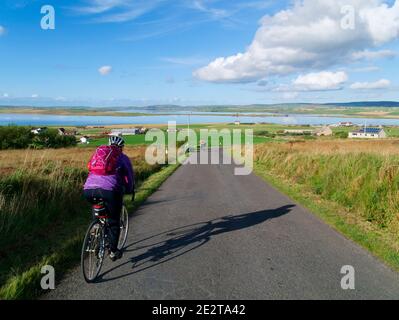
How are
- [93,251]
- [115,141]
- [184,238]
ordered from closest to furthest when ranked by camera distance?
[93,251], [115,141], [184,238]

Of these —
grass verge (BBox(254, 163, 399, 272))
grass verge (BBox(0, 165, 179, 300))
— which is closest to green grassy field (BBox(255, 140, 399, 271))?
grass verge (BBox(254, 163, 399, 272))

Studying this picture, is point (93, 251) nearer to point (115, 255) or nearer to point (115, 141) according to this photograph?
point (115, 255)

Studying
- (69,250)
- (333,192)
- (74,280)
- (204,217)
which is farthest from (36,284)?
(333,192)

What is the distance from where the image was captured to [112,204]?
197 inches

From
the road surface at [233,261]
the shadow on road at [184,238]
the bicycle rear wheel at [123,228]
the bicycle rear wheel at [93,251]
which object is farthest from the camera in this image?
the bicycle rear wheel at [123,228]

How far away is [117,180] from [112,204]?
0.38m

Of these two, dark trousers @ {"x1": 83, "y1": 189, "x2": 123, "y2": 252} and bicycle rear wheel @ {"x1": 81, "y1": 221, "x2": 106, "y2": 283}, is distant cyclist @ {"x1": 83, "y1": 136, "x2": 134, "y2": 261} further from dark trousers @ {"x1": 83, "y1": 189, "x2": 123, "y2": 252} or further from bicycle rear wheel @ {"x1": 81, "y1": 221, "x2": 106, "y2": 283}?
bicycle rear wheel @ {"x1": 81, "y1": 221, "x2": 106, "y2": 283}

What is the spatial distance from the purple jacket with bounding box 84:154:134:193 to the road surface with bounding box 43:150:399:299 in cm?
129

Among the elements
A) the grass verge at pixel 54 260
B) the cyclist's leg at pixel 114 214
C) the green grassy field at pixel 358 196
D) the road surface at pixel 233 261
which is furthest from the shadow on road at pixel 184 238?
the green grassy field at pixel 358 196

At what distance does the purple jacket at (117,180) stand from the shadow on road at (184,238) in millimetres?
1249

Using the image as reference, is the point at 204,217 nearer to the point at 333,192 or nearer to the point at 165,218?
the point at 165,218

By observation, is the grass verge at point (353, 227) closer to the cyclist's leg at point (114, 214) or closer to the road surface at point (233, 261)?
the road surface at point (233, 261)

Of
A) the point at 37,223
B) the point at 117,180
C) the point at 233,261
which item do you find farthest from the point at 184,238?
the point at 37,223

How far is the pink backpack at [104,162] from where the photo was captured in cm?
489
